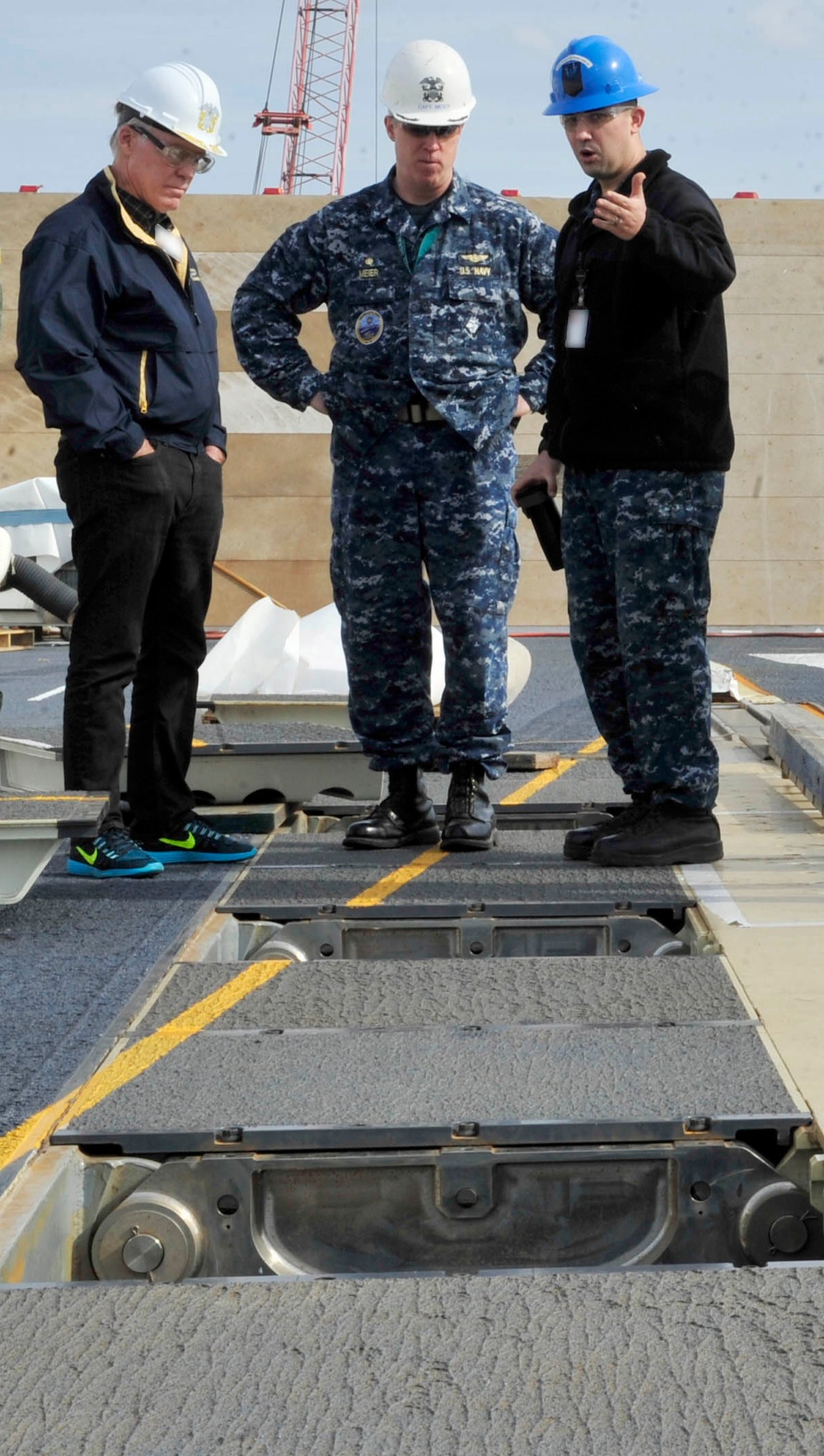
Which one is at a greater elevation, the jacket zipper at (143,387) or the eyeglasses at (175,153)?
the eyeglasses at (175,153)

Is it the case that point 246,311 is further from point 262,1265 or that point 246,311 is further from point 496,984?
point 262,1265

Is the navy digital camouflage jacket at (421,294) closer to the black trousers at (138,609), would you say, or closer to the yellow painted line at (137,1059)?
the black trousers at (138,609)

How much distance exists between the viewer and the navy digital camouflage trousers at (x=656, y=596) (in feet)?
12.7

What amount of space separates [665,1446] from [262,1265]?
76cm

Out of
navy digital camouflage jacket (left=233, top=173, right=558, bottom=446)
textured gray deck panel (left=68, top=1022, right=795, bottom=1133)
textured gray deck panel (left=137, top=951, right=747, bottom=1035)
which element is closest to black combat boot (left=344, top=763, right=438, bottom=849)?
navy digital camouflage jacket (left=233, top=173, right=558, bottom=446)

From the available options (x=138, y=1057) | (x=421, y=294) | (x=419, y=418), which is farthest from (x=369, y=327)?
(x=138, y=1057)

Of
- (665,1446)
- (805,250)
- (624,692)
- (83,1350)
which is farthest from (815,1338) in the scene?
(805,250)

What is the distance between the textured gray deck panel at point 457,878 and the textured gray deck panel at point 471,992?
0.53m

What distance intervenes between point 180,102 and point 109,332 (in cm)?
54

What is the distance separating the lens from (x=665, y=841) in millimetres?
3934

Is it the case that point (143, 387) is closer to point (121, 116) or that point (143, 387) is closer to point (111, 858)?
point (121, 116)

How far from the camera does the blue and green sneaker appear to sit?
4.00 meters

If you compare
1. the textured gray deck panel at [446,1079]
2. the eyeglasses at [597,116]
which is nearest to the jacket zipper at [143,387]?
the eyeglasses at [597,116]

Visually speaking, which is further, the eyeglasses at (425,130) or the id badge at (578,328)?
the eyeglasses at (425,130)
